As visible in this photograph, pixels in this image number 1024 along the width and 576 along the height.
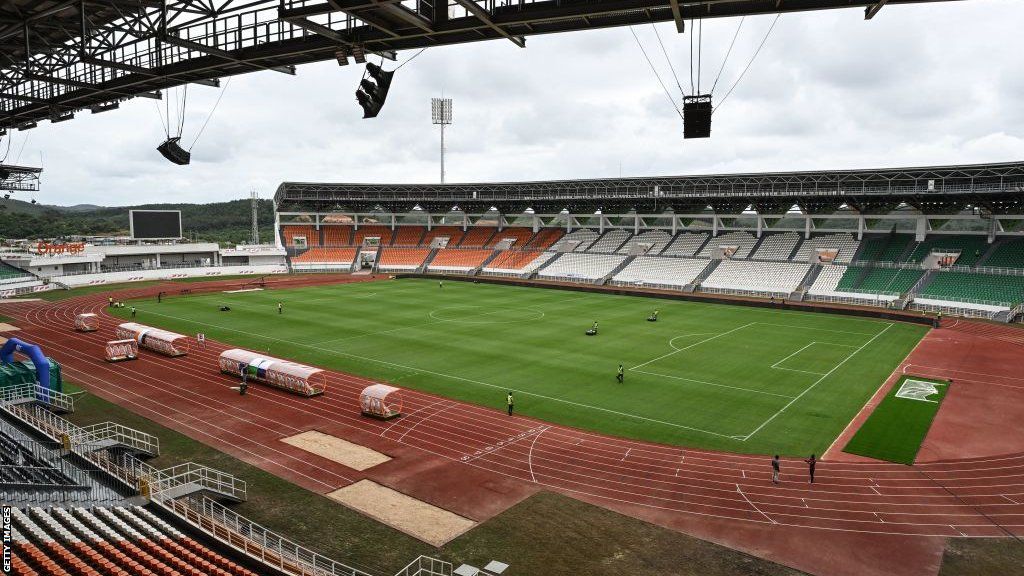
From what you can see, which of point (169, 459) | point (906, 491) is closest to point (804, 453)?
point (906, 491)

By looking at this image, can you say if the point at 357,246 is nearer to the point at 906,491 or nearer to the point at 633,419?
the point at 633,419

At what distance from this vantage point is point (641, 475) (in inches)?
698

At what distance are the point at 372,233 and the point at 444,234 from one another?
10795 mm

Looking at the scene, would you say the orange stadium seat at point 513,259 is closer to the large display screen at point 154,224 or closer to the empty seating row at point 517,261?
the empty seating row at point 517,261

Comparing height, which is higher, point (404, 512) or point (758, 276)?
point (758, 276)

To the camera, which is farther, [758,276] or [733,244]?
[733,244]

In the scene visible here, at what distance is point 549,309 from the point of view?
4934 cm

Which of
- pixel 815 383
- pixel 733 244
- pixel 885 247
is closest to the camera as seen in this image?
pixel 815 383

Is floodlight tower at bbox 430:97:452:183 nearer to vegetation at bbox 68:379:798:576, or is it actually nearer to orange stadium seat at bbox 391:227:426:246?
orange stadium seat at bbox 391:227:426:246

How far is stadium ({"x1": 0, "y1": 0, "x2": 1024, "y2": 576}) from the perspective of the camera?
41.6 ft

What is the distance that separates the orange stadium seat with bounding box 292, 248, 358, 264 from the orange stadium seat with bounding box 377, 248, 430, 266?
13.7 ft

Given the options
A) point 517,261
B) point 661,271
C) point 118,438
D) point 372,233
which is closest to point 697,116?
point 118,438

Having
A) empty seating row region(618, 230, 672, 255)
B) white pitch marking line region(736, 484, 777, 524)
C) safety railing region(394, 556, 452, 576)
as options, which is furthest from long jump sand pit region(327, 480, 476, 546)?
empty seating row region(618, 230, 672, 255)

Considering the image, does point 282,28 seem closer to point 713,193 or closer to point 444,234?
point 713,193
